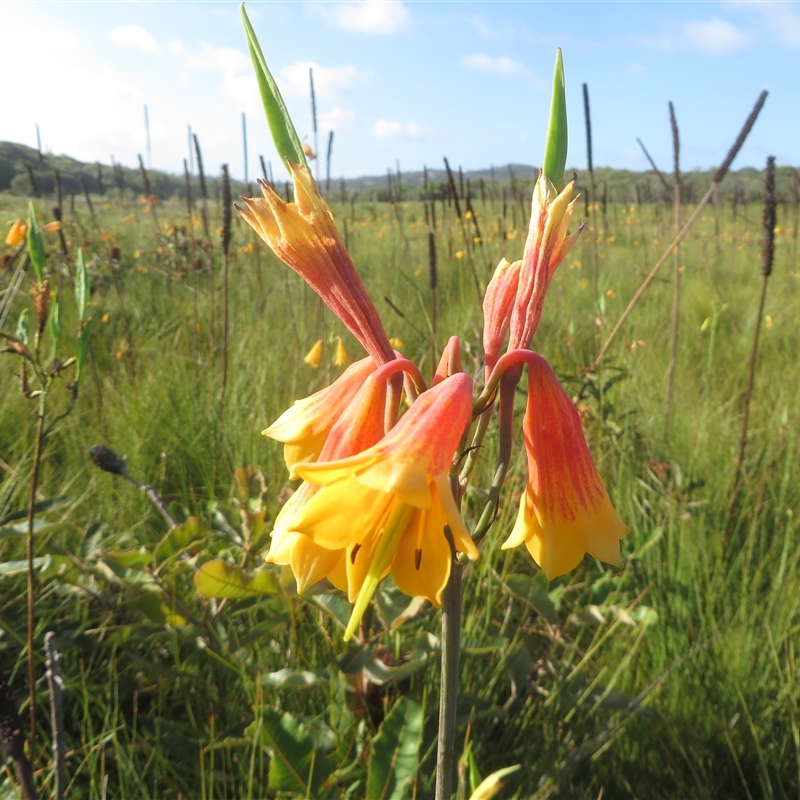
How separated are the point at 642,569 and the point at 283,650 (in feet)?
3.25

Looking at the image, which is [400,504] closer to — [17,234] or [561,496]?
[561,496]

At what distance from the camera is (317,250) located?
52cm

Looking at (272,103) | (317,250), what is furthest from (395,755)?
(272,103)

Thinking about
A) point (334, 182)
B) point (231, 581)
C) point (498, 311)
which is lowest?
point (231, 581)

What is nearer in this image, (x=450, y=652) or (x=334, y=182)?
(x=450, y=652)

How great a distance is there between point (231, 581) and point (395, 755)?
359mm

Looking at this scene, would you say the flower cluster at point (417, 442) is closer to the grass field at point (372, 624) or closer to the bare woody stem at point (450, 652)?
the bare woody stem at point (450, 652)

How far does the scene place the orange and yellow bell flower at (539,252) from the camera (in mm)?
496

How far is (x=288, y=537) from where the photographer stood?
0.52 metres

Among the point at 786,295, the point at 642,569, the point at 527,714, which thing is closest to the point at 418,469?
the point at 527,714

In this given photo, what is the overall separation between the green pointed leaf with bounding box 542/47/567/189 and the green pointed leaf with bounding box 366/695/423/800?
2.37 feet

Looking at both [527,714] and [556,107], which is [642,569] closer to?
[527,714]

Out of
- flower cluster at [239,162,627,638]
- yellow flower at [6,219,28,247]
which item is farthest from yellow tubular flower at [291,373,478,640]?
yellow flower at [6,219,28,247]

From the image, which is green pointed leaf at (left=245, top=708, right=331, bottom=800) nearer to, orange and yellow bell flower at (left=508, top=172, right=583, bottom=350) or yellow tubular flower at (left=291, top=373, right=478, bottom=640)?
yellow tubular flower at (left=291, top=373, right=478, bottom=640)
